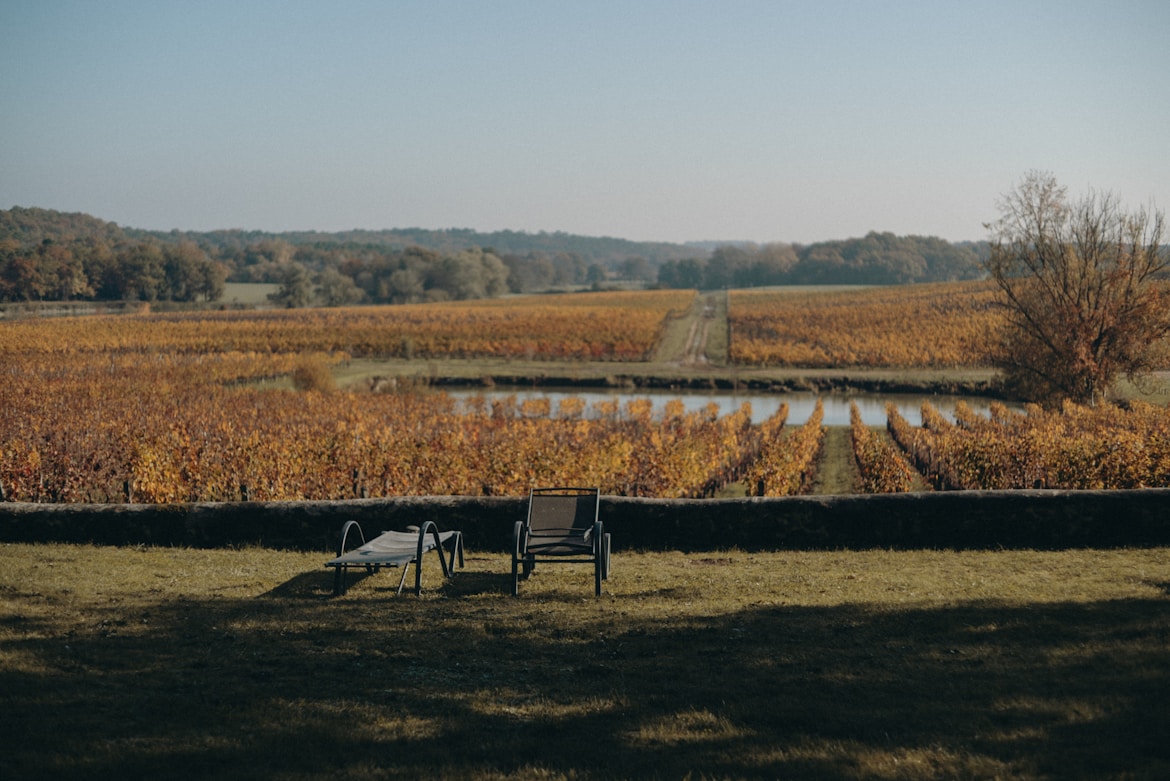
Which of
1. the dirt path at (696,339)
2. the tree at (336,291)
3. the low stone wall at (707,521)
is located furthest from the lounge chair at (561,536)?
the tree at (336,291)

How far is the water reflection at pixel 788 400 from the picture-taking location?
36688mm

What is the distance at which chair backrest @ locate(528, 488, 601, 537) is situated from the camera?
10125 millimetres

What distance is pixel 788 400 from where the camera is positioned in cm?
4212

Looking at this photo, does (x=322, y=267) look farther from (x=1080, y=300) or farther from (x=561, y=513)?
(x=561, y=513)

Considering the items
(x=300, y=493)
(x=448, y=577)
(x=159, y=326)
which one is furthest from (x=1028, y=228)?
(x=159, y=326)

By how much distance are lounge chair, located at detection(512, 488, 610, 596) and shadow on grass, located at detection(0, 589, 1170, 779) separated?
1123 millimetres

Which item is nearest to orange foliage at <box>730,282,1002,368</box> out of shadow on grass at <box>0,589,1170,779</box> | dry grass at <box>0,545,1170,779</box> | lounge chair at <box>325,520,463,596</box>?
lounge chair at <box>325,520,463,596</box>

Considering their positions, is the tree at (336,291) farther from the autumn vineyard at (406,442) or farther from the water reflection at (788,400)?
the water reflection at (788,400)

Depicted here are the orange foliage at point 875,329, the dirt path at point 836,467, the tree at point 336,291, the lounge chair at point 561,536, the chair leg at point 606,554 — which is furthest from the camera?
the tree at point 336,291

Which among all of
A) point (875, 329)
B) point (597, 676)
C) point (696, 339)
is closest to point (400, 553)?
point (597, 676)

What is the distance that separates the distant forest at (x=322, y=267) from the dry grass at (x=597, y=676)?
904 inches

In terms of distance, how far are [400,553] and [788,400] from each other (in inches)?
1362

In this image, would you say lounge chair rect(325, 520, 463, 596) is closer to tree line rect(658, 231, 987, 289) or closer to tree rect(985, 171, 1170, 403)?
tree rect(985, 171, 1170, 403)

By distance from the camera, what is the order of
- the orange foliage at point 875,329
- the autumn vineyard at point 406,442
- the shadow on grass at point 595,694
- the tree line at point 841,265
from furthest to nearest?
the tree line at point 841,265, the orange foliage at point 875,329, the autumn vineyard at point 406,442, the shadow on grass at point 595,694
